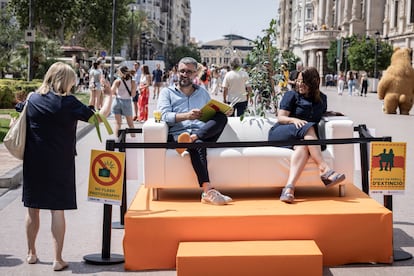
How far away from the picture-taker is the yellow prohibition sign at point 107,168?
239 inches

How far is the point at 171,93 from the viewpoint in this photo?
7586 mm

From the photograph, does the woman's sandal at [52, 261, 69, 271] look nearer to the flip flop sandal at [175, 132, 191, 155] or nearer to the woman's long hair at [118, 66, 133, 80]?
the flip flop sandal at [175, 132, 191, 155]

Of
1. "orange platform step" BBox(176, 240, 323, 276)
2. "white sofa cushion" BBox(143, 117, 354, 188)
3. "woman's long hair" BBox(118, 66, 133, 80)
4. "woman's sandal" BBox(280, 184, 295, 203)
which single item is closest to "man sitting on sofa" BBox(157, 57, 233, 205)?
"white sofa cushion" BBox(143, 117, 354, 188)

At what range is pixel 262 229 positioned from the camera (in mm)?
6062

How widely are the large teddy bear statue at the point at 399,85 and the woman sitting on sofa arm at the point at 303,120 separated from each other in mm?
23169

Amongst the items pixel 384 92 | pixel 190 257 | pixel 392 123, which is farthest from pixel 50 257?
pixel 384 92

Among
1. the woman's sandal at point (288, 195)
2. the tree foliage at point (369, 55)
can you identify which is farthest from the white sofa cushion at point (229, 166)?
the tree foliage at point (369, 55)

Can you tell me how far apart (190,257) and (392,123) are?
19.9 meters

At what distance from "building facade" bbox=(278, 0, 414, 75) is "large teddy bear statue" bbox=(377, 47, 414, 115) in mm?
37199

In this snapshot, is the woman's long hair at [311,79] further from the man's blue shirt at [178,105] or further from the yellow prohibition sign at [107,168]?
the yellow prohibition sign at [107,168]

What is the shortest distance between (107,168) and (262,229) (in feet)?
4.53

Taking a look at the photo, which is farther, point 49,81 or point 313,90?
point 313,90

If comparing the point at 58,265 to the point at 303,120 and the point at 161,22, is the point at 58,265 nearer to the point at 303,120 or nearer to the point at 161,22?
the point at 303,120

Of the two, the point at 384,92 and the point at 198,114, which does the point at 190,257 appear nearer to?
the point at 198,114
